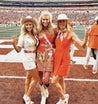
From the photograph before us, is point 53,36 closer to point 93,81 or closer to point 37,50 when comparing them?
point 37,50

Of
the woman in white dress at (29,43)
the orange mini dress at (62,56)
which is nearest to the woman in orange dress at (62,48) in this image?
the orange mini dress at (62,56)

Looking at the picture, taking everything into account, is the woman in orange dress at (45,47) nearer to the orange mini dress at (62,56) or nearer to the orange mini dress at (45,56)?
the orange mini dress at (45,56)

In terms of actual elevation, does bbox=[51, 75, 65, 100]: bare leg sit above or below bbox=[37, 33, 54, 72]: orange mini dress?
below

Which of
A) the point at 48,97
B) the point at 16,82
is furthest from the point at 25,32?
the point at 16,82

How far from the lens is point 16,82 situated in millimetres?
4176

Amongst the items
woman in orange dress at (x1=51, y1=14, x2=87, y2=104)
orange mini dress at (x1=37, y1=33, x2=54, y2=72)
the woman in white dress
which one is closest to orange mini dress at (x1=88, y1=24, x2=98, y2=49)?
woman in orange dress at (x1=51, y1=14, x2=87, y2=104)

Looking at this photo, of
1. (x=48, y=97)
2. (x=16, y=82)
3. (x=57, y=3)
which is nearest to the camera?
(x=48, y=97)

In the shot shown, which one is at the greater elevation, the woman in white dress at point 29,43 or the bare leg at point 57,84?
the woman in white dress at point 29,43

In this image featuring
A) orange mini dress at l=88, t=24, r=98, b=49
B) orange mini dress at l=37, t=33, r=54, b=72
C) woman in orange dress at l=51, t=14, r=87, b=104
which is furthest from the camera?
orange mini dress at l=88, t=24, r=98, b=49

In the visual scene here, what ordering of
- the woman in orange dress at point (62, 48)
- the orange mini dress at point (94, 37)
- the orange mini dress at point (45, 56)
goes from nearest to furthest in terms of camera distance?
the woman in orange dress at point (62, 48)
the orange mini dress at point (45, 56)
the orange mini dress at point (94, 37)

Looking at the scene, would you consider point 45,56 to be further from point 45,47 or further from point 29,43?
point 29,43

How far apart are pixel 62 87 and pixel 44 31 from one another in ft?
4.03

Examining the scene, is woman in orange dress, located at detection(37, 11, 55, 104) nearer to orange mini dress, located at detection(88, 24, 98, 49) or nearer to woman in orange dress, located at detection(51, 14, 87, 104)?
woman in orange dress, located at detection(51, 14, 87, 104)

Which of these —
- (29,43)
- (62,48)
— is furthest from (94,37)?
(29,43)
